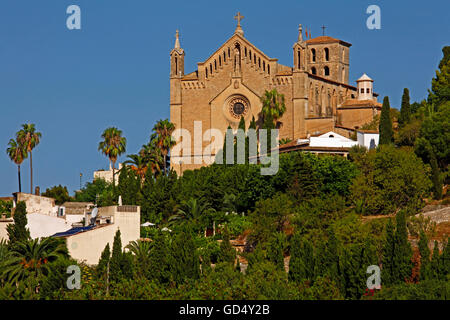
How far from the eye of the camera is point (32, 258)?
197 feet

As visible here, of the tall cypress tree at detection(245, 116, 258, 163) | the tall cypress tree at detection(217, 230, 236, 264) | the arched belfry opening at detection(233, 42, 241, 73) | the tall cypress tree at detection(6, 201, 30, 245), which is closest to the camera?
the tall cypress tree at detection(217, 230, 236, 264)

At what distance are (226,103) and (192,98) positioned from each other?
9.96 feet

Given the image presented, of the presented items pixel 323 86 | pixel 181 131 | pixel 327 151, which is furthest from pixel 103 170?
pixel 327 151

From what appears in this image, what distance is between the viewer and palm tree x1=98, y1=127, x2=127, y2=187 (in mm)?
90812

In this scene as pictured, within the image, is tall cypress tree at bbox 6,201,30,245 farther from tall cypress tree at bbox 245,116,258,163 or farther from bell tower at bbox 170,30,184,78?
bell tower at bbox 170,30,184,78

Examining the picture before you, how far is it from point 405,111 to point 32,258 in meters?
35.3

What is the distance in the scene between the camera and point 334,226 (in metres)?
63.3

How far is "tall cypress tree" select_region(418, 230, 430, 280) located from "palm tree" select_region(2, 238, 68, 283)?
18180mm

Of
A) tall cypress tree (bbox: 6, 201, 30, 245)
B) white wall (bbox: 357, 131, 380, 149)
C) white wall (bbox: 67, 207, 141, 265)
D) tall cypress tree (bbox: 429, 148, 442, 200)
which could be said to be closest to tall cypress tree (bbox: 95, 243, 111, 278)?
white wall (bbox: 67, 207, 141, 265)

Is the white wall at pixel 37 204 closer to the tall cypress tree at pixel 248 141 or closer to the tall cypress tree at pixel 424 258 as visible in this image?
the tall cypress tree at pixel 248 141

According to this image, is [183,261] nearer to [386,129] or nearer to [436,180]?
[436,180]

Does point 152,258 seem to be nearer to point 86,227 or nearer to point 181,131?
point 86,227

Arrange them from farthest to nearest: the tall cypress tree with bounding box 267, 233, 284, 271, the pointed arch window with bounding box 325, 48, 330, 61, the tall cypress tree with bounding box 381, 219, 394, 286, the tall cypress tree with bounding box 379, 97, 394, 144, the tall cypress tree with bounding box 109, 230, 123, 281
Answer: the pointed arch window with bounding box 325, 48, 330, 61 < the tall cypress tree with bounding box 379, 97, 394, 144 < the tall cypress tree with bounding box 267, 233, 284, 271 < the tall cypress tree with bounding box 109, 230, 123, 281 < the tall cypress tree with bounding box 381, 219, 394, 286

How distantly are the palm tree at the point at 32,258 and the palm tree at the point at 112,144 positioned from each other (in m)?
29.3
